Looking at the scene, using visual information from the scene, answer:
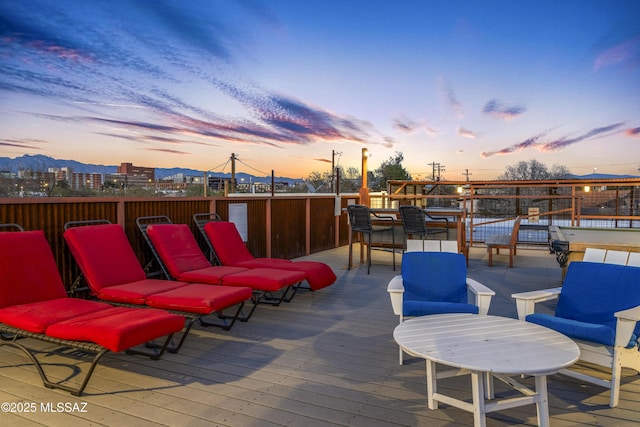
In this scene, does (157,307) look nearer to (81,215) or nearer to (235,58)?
(81,215)

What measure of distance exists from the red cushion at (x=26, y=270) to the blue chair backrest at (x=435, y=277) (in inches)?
117

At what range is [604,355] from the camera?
262cm

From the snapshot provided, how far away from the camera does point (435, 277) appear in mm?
3615

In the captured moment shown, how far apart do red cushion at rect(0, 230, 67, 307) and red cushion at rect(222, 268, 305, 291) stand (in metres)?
1.57

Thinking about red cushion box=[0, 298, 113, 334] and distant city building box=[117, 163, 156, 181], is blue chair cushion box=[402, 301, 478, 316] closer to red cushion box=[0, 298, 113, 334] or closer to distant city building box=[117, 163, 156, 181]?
red cushion box=[0, 298, 113, 334]

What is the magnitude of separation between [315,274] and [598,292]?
2901mm

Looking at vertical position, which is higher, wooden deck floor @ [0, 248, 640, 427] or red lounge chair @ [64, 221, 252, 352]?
red lounge chair @ [64, 221, 252, 352]

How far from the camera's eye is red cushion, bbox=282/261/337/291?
16.4ft

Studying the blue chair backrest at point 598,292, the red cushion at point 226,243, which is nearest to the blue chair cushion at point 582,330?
the blue chair backrest at point 598,292

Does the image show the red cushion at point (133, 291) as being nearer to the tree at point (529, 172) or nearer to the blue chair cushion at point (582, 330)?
the blue chair cushion at point (582, 330)

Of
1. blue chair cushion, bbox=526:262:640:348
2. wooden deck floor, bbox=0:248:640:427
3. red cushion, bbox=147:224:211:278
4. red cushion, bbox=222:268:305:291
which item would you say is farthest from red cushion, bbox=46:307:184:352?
blue chair cushion, bbox=526:262:640:348

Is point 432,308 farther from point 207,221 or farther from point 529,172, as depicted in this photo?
point 529,172

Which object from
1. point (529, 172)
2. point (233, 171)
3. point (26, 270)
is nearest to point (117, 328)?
point (26, 270)

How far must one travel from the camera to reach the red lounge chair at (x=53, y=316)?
2619mm
